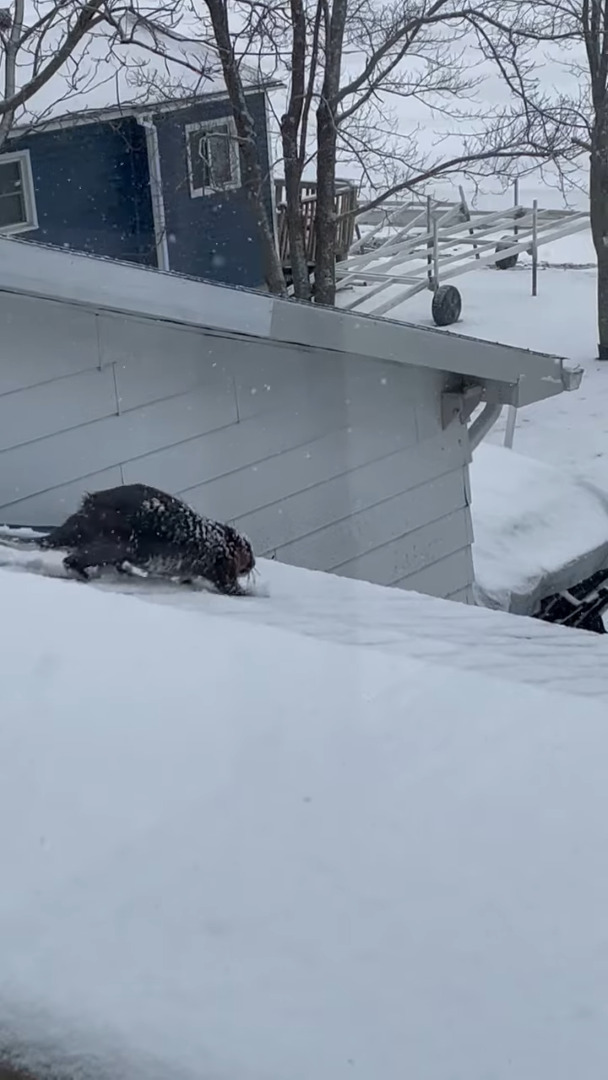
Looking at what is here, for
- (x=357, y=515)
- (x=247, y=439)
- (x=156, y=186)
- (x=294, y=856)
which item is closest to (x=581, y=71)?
(x=156, y=186)

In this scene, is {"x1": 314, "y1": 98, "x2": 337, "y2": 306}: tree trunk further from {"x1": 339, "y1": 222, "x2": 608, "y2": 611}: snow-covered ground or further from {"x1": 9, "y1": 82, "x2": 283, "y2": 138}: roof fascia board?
{"x1": 339, "y1": 222, "x2": 608, "y2": 611}: snow-covered ground

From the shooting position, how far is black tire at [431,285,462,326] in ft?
55.0

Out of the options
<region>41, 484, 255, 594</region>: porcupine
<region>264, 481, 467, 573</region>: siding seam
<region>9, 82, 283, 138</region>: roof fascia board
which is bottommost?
<region>264, 481, 467, 573</region>: siding seam

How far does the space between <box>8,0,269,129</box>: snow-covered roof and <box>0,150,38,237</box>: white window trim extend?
1.41ft

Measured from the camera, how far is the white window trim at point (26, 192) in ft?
50.1

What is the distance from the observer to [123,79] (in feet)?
53.0

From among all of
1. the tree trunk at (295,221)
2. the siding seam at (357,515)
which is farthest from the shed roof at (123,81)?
the siding seam at (357,515)

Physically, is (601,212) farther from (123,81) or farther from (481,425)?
(481,425)

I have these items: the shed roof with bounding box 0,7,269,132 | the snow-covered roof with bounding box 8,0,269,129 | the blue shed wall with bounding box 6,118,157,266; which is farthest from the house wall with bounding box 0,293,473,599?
the blue shed wall with bounding box 6,118,157,266

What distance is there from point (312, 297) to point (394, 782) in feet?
42.0

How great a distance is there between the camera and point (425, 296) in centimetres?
1938

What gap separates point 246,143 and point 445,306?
14.1 feet

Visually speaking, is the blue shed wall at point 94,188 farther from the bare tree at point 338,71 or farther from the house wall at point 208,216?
the bare tree at point 338,71

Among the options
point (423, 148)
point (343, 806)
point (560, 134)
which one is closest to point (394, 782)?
point (343, 806)
